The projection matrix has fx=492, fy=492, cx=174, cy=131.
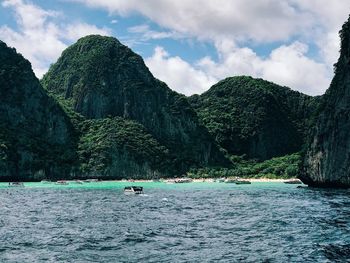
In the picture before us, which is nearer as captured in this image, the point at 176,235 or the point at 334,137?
the point at 176,235

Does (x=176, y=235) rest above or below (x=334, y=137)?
below

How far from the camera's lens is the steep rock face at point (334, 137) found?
120244 mm

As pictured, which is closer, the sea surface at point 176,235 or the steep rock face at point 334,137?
the sea surface at point 176,235

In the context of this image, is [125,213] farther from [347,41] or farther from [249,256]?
[347,41]

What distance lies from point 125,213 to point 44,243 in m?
26.8

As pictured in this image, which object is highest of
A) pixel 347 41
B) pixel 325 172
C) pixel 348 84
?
pixel 347 41

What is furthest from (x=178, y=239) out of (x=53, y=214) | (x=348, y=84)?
(x=348, y=84)

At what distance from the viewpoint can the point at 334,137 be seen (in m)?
125

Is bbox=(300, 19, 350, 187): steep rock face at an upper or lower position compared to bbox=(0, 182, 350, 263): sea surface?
upper

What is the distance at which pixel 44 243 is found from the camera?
42.4 meters

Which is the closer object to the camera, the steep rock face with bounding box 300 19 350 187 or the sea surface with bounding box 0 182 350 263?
the sea surface with bounding box 0 182 350 263

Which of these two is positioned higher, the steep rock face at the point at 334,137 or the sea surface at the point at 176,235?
the steep rock face at the point at 334,137

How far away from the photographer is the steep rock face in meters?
120

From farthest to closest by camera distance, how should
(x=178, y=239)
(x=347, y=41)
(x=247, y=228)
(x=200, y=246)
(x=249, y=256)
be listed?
(x=347, y=41)
(x=247, y=228)
(x=178, y=239)
(x=200, y=246)
(x=249, y=256)
